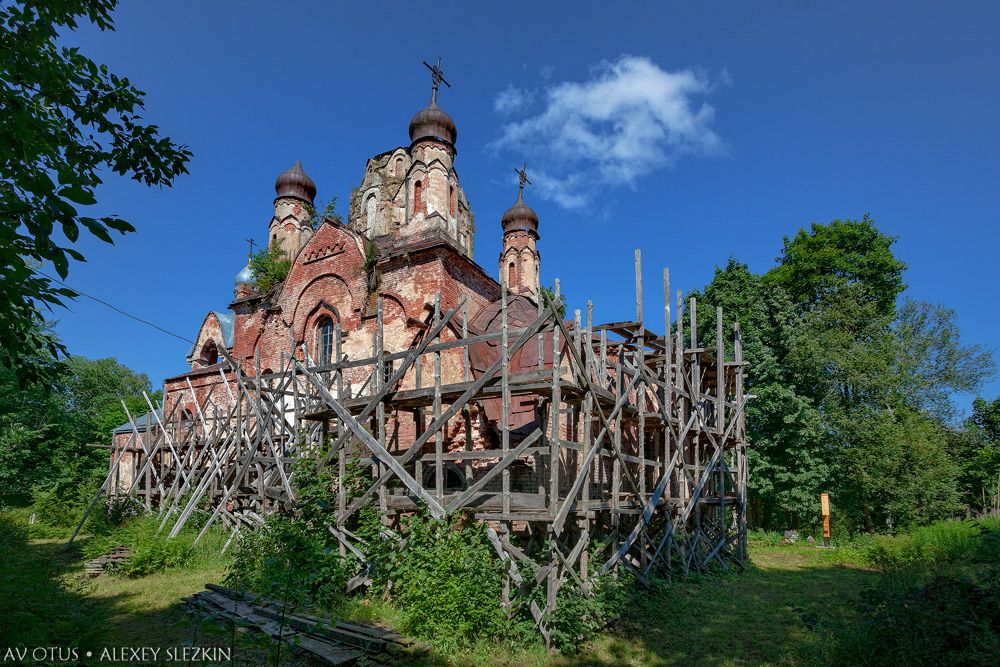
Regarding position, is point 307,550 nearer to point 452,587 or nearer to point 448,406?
point 452,587

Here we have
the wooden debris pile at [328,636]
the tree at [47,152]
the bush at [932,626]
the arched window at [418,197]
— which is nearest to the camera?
the tree at [47,152]

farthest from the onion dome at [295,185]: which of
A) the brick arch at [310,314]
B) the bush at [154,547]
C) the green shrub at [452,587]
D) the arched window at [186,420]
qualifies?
the green shrub at [452,587]

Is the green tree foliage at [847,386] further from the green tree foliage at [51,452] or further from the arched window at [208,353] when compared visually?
the green tree foliage at [51,452]

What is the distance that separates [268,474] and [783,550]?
15324mm

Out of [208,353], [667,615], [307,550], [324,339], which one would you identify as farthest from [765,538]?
[208,353]

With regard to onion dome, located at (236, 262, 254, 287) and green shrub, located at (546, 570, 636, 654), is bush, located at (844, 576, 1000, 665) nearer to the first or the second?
green shrub, located at (546, 570, 636, 654)

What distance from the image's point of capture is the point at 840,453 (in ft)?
67.6

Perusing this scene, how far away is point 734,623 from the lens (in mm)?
9367

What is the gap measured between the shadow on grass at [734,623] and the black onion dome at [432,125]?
13322 millimetres

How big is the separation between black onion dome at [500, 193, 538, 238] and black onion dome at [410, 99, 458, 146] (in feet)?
21.6

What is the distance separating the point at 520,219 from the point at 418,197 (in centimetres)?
768

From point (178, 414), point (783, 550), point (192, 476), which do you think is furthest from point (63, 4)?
point (783, 550)

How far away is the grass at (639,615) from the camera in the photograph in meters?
5.81

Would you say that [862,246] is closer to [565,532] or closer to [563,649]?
[565,532]
